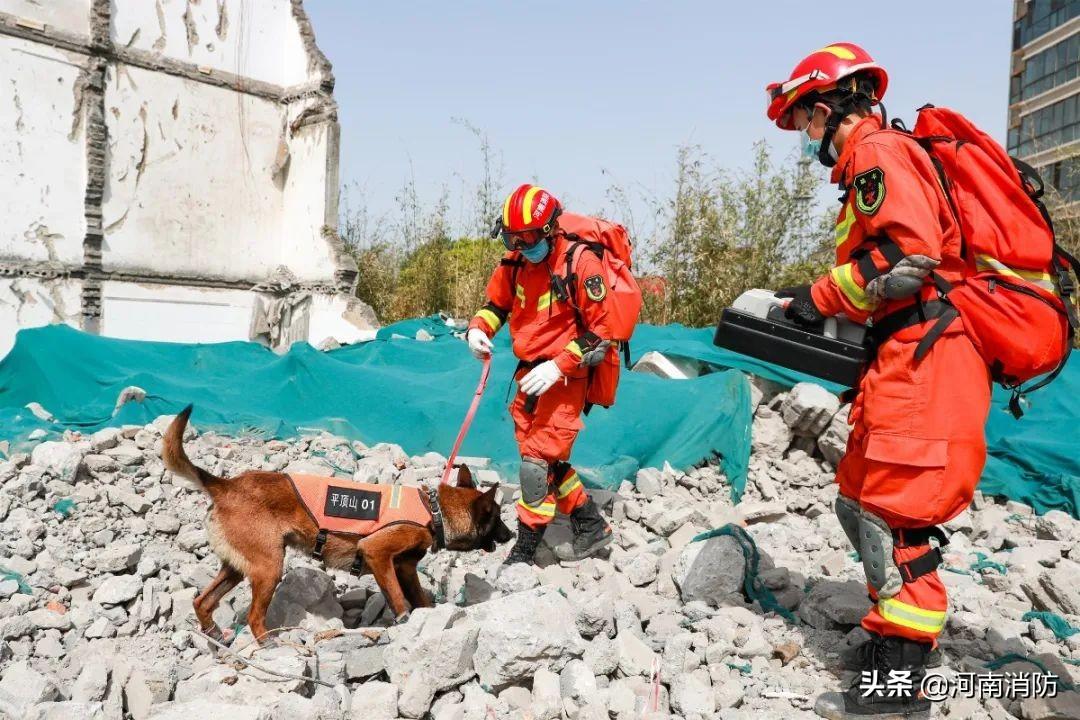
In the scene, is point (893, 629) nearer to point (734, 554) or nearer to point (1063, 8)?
point (734, 554)

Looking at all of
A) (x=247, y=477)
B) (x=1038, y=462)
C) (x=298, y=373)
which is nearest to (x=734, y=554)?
(x=247, y=477)

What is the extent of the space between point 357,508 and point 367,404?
2.93m

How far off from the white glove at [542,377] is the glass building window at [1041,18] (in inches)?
1582

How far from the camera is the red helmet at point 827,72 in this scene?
2893 millimetres

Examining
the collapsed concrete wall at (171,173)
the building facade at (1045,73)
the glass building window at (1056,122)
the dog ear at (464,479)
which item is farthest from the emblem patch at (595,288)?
the glass building window at (1056,122)

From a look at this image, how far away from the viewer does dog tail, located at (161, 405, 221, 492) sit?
339cm

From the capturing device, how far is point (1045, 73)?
36344mm

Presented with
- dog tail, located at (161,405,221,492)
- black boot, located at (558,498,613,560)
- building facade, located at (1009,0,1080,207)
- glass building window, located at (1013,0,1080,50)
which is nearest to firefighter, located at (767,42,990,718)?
black boot, located at (558,498,613,560)

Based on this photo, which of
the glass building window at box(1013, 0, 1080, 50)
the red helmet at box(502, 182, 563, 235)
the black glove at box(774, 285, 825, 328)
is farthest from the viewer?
the glass building window at box(1013, 0, 1080, 50)

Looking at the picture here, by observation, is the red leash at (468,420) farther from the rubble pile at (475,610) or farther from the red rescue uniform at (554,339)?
the rubble pile at (475,610)

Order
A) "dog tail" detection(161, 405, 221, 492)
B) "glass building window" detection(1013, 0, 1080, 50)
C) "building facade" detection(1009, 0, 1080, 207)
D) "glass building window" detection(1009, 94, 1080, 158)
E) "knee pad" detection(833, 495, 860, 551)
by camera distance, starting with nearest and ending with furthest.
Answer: "knee pad" detection(833, 495, 860, 551)
"dog tail" detection(161, 405, 221, 492)
"glass building window" detection(1009, 94, 1080, 158)
"building facade" detection(1009, 0, 1080, 207)
"glass building window" detection(1013, 0, 1080, 50)

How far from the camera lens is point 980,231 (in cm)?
268

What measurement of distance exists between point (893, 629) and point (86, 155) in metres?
10.8

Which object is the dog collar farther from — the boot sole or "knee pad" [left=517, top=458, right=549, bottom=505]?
the boot sole
